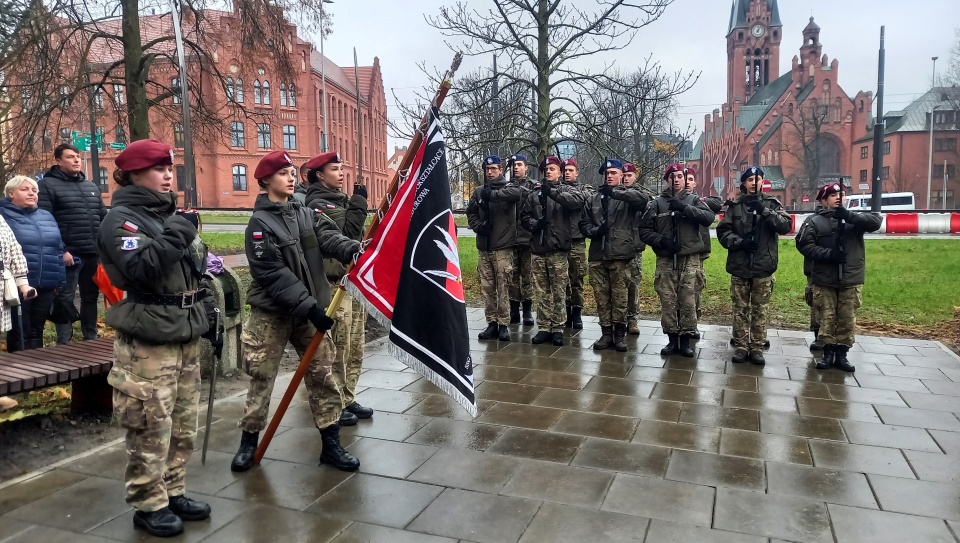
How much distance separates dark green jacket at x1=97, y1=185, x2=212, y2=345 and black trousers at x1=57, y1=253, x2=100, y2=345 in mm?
4035

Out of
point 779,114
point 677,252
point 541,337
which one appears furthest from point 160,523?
point 779,114

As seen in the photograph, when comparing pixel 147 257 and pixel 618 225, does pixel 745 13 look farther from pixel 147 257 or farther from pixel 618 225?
pixel 147 257

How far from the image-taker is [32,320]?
6363 millimetres

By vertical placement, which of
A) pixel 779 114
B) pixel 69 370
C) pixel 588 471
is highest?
pixel 779 114

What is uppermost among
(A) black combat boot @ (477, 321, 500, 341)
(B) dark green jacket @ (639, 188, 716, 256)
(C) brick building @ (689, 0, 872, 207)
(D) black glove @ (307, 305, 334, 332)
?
(C) brick building @ (689, 0, 872, 207)

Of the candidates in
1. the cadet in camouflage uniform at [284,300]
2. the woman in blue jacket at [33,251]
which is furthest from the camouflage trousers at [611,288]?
the woman in blue jacket at [33,251]

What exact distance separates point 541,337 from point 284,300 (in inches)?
183

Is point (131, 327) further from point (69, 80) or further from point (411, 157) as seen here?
point (69, 80)

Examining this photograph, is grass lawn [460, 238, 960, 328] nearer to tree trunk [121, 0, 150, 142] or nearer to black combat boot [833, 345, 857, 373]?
black combat boot [833, 345, 857, 373]

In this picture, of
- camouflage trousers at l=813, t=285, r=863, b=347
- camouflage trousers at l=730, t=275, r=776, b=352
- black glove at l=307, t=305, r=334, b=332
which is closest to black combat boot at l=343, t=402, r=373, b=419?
black glove at l=307, t=305, r=334, b=332

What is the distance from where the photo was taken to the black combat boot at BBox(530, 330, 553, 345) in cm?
809

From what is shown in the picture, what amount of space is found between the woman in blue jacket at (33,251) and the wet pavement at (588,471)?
2322 mm

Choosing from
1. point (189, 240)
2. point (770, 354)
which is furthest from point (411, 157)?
point (770, 354)

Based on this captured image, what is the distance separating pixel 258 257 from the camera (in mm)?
4020
